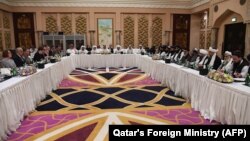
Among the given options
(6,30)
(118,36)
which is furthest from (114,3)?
(6,30)

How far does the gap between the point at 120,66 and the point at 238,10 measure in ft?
18.7

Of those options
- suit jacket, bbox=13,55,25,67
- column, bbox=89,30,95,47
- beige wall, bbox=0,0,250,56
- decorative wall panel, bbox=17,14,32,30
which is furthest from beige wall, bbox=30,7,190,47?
suit jacket, bbox=13,55,25,67

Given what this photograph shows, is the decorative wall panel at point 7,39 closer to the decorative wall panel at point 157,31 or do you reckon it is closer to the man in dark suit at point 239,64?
the decorative wall panel at point 157,31

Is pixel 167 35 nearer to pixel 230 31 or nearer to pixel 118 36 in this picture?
pixel 118 36

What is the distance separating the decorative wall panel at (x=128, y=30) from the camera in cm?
1412

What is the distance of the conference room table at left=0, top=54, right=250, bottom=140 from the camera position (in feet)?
10.4

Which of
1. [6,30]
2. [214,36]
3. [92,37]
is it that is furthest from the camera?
[92,37]

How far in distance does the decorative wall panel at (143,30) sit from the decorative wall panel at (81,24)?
355 centimetres

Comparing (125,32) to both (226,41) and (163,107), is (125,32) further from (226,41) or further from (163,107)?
(163,107)

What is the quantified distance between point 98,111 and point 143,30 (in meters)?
10.8

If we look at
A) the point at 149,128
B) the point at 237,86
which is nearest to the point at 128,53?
the point at 237,86

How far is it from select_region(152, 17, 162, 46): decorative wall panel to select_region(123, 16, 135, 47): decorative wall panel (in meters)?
1.41

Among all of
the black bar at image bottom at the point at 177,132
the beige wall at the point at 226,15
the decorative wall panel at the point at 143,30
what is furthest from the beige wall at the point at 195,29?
the black bar at image bottom at the point at 177,132

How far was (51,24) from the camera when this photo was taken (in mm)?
13617
